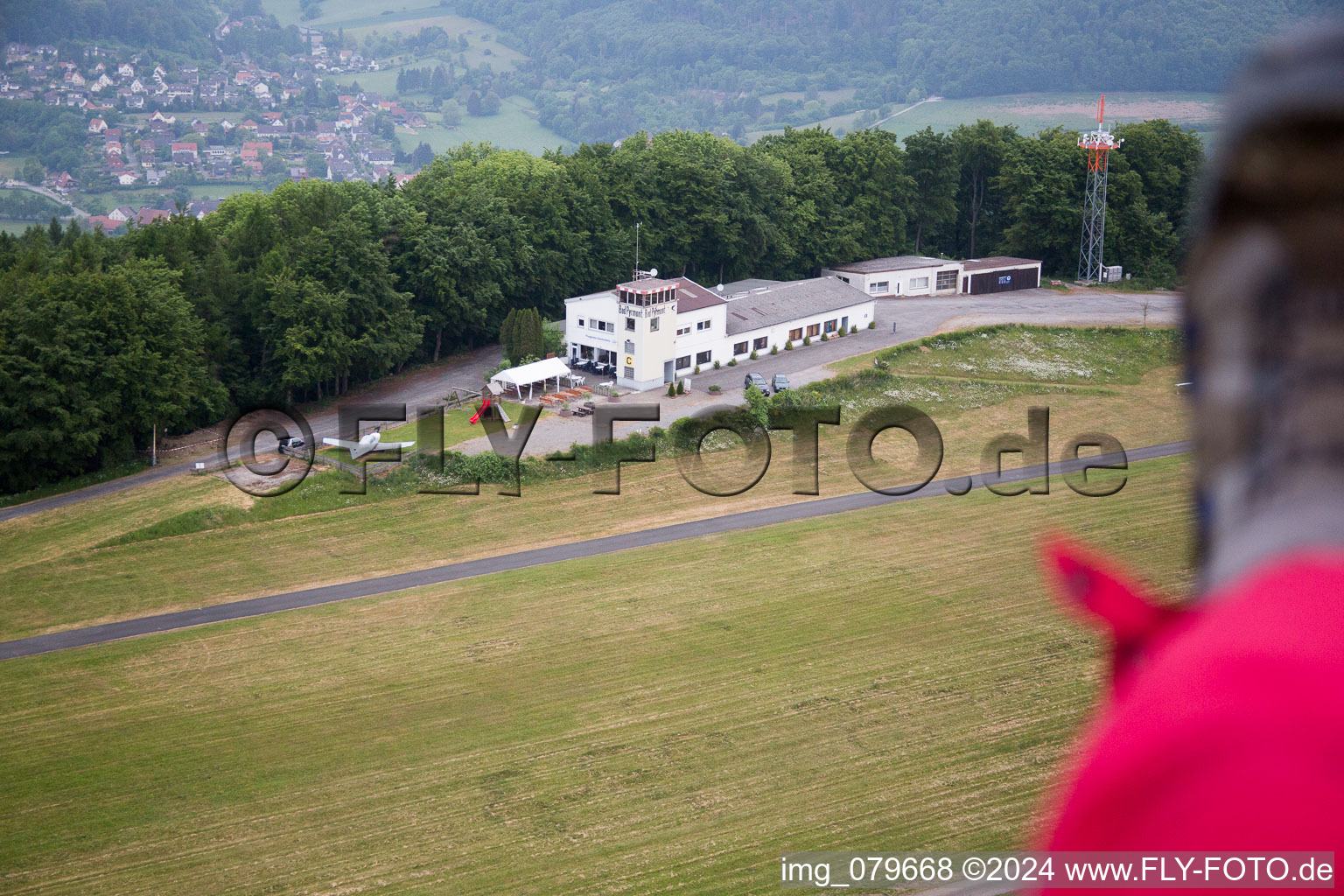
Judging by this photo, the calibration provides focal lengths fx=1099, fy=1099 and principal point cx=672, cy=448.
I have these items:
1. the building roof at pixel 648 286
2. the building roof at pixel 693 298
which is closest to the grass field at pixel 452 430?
the building roof at pixel 648 286

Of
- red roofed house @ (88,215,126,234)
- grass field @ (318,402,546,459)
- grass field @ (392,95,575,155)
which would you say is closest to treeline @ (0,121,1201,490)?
grass field @ (318,402,546,459)

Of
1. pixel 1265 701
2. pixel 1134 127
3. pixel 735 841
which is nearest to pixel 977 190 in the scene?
pixel 1134 127

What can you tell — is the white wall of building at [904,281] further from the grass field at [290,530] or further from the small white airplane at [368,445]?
the small white airplane at [368,445]

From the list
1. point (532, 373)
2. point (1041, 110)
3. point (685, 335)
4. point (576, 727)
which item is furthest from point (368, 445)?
point (1041, 110)

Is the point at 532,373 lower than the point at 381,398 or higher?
higher

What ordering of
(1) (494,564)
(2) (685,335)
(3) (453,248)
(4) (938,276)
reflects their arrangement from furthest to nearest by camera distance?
(4) (938,276) < (3) (453,248) < (2) (685,335) < (1) (494,564)

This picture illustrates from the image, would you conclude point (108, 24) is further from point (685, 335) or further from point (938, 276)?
point (685, 335)
